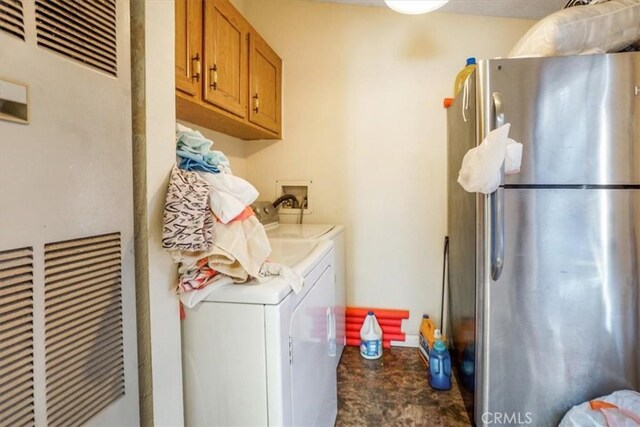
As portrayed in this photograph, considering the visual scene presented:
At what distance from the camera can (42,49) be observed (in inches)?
22.2

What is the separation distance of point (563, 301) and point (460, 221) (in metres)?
0.62

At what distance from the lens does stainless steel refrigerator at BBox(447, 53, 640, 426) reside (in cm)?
138

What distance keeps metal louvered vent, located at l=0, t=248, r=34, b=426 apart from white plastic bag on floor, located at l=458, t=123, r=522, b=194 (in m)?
1.42

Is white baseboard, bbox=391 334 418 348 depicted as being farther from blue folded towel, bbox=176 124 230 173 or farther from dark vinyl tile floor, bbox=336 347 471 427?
blue folded towel, bbox=176 124 230 173

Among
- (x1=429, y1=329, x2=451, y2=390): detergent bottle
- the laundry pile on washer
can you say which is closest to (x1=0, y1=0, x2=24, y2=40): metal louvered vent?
the laundry pile on washer

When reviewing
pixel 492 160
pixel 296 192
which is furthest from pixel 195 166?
pixel 296 192

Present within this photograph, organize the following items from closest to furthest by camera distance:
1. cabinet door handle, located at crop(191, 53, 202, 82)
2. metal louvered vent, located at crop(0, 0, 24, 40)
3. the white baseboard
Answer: metal louvered vent, located at crop(0, 0, 24, 40) < cabinet door handle, located at crop(191, 53, 202, 82) < the white baseboard

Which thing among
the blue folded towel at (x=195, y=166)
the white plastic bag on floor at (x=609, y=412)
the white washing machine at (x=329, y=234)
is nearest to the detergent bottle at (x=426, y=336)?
the white washing machine at (x=329, y=234)

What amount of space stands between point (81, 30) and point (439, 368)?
2.22 meters

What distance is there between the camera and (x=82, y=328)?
651 millimetres

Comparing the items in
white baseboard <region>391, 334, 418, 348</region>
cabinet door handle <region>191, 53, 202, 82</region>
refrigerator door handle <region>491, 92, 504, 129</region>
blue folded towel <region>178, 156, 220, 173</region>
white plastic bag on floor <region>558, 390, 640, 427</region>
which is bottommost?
white baseboard <region>391, 334, 418, 348</region>

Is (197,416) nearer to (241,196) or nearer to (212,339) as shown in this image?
(212,339)

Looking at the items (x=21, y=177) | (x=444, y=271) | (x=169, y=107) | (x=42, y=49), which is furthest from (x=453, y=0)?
(x=21, y=177)

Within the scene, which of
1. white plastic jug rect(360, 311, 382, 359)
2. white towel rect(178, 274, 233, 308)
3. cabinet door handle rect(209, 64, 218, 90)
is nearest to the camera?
white towel rect(178, 274, 233, 308)
